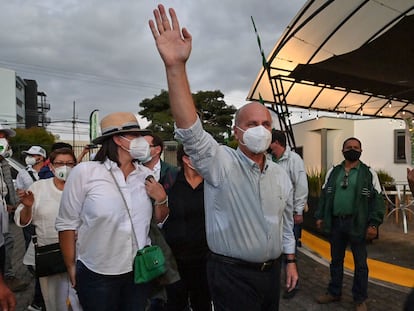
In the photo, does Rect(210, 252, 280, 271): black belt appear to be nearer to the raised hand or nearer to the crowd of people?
the crowd of people

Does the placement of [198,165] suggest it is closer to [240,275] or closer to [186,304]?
[240,275]

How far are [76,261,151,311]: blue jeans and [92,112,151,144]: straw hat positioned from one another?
919 millimetres

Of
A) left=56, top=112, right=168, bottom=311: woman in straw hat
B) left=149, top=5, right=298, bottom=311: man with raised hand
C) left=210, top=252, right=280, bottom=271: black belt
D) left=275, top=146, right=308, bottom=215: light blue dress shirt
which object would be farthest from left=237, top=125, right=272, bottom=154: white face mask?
left=275, top=146, right=308, bottom=215: light blue dress shirt

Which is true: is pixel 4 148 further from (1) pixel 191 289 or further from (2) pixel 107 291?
(1) pixel 191 289

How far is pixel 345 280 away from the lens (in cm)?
541

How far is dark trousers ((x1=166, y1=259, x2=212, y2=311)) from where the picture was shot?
3396mm

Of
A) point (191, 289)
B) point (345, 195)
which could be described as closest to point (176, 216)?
point (191, 289)

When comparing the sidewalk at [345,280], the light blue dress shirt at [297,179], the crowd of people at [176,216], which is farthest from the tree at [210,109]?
the crowd of people at [176,216]

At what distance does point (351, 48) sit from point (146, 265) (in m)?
9.81

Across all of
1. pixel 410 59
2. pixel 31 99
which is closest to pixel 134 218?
pixel 410 59

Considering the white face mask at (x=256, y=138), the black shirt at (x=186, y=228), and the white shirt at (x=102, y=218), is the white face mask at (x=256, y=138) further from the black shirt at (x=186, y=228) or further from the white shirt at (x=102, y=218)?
the black shirt at (x=186, y=228)

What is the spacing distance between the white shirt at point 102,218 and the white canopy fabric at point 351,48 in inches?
224

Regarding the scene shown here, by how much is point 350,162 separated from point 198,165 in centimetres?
309

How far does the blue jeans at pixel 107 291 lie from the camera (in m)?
2.47
